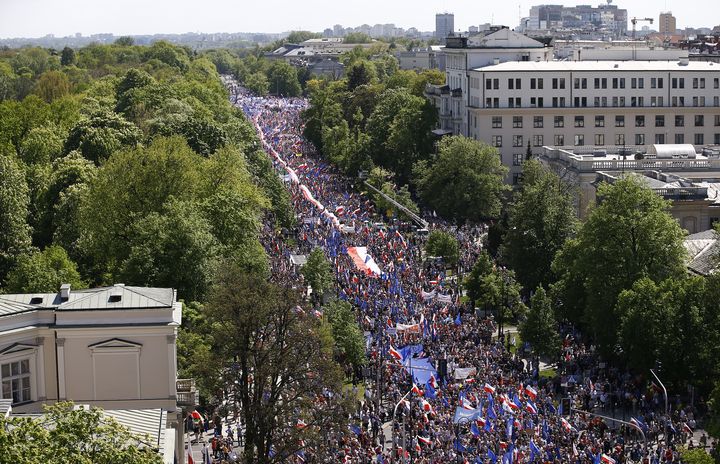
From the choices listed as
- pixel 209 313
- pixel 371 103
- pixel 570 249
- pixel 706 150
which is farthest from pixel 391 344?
pixel 371 103

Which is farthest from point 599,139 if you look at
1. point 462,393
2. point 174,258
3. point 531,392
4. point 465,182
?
point 531,392

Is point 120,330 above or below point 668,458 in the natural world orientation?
above

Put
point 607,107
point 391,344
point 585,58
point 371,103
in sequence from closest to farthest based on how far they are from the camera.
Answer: point 391,344, point 607,107, point 585,58, point 371,103

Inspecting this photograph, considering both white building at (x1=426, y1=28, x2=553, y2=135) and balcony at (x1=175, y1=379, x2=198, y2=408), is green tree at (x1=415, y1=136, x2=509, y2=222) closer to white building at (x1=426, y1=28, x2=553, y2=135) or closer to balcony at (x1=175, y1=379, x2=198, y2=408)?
white building at (x1=426, y1=28, x2=553, y2=135)

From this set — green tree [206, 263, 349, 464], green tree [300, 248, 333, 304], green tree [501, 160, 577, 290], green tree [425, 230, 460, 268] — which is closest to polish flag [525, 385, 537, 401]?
green tree [206, 263, 349, 464]

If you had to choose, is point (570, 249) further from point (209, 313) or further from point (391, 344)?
point (209, 313)

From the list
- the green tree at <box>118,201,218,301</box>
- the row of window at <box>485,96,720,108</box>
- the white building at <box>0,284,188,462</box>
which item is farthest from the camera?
the row of window at <box>485,96,720,108</box>
